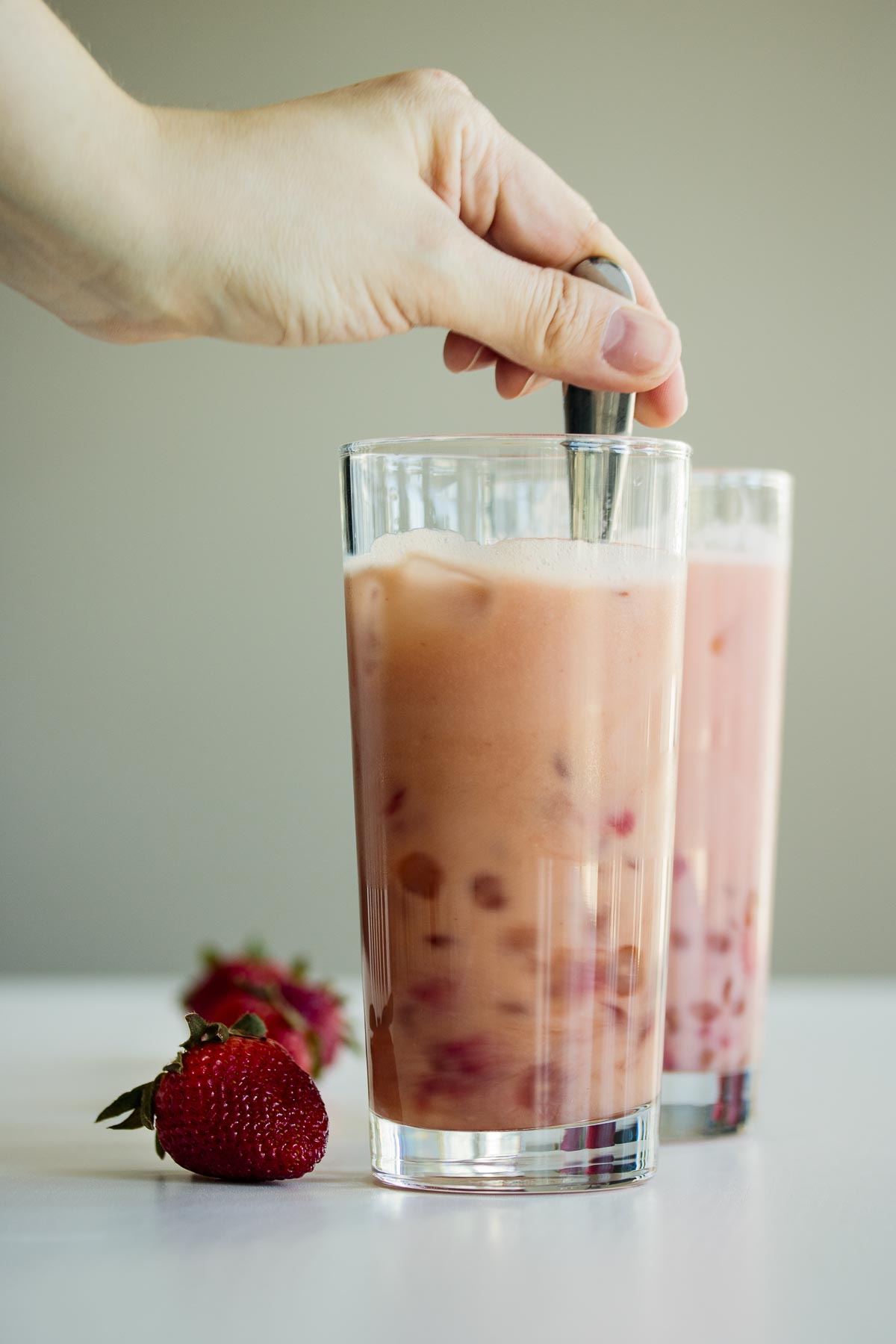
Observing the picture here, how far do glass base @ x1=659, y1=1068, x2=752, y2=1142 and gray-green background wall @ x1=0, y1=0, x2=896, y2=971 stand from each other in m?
2.36

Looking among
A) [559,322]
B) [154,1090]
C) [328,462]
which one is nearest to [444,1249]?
[154,1090]

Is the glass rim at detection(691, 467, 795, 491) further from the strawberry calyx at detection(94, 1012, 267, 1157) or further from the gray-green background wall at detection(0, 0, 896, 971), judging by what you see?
the gray-green background wall at detection(0, 0, 896, 971)

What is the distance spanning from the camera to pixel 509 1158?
0.66m

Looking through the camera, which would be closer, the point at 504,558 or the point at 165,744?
the point at 504,558

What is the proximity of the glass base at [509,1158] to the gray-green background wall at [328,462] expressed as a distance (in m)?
2.53

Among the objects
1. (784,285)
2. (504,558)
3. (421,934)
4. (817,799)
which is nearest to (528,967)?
(421,934)

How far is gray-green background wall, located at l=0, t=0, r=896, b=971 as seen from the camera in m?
3.13

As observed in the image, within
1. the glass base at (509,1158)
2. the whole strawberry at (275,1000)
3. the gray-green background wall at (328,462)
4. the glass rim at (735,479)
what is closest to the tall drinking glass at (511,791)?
the glass base at (509,1158)

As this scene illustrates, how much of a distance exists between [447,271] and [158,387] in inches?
105

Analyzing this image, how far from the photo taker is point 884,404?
124 inches

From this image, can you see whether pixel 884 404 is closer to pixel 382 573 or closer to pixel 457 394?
pixel 457 394

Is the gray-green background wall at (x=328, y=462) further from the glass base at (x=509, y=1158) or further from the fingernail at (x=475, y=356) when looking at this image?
the glass base at (x=509, y=1158)

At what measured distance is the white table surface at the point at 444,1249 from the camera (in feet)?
1.65

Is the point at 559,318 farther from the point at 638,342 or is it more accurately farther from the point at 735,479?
the point at 735,479
